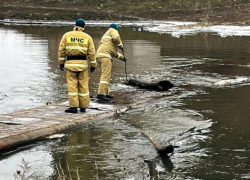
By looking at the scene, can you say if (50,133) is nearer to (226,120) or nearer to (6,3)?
(226,120)

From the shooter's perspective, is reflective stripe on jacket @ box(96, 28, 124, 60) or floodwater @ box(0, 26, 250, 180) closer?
floodwater @ box(0, 26, 250, 180)

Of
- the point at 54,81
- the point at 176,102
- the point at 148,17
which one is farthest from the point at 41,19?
the point at 176,102

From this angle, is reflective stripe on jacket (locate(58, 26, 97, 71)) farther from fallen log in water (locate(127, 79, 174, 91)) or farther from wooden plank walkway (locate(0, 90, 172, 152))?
fallen log in water (locate(127, 79, 174, 91))

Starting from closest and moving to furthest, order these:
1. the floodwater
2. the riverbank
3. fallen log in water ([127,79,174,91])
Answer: the floodwater
fallen log in water ([127,79,174,91])
the riverbank

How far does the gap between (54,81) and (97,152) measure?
750 cm

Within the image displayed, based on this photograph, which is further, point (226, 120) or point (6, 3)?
point (6, 3)

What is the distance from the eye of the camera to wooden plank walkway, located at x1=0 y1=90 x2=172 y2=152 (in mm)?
7594

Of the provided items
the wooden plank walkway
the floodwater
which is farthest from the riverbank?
the wooden plank walkway

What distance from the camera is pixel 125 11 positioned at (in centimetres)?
6203

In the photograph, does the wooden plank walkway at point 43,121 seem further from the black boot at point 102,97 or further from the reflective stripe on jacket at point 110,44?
the reflective stripe on jacket at point 110,44

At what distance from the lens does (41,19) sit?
55.6m

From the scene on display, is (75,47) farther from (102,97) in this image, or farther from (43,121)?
(102,97)

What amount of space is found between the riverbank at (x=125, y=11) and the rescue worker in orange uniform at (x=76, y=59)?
42.3 m

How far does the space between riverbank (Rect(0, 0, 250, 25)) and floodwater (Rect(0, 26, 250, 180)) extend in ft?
119
